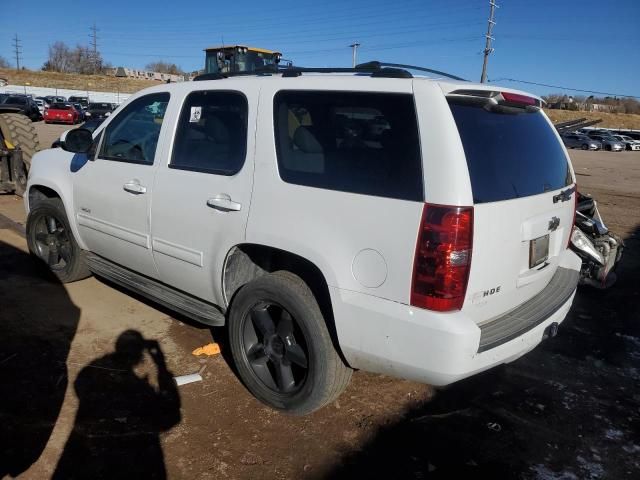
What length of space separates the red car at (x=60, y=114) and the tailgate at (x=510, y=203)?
3615 centimetres

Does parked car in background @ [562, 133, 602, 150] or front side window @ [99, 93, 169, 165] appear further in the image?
parked car in background @ [562, 133, 602, 150]

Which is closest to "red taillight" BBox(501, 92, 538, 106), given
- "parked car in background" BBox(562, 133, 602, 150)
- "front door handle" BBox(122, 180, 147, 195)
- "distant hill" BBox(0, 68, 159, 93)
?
"front door handle" BBox(122, 180, 147, 195)

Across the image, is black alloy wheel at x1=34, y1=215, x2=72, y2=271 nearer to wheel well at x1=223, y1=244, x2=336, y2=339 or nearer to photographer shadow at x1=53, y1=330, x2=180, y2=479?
photographer shadow at x1=53, y1=330, x2=180, y2=479

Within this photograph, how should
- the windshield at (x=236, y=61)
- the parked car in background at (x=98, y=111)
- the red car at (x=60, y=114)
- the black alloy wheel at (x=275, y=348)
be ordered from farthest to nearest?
the parked car in background at (x=98, y=111)
the red car at (x=60, y=114)
the windshield at (x=236, y=61)
the black alloy wheel at (x=275, y=348)

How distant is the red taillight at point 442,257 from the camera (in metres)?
2.33

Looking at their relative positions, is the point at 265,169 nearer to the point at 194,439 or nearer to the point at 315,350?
the point at 315,350

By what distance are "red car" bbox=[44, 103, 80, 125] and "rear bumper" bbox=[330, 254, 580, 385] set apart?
36.2 metres

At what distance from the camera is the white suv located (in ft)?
7.88

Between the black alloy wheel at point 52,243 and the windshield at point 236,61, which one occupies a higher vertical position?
the windshield at point 236,61

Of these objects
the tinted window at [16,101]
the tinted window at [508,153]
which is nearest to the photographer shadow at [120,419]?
the tinted window at [508,153]

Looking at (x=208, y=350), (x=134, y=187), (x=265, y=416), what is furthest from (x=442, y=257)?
(x=134, y=187)

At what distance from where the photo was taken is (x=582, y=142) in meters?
43.3

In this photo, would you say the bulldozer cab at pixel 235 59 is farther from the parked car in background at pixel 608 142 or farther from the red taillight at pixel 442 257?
the parked car in background at pixel 608 142

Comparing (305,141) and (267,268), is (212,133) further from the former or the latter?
(267,268)
